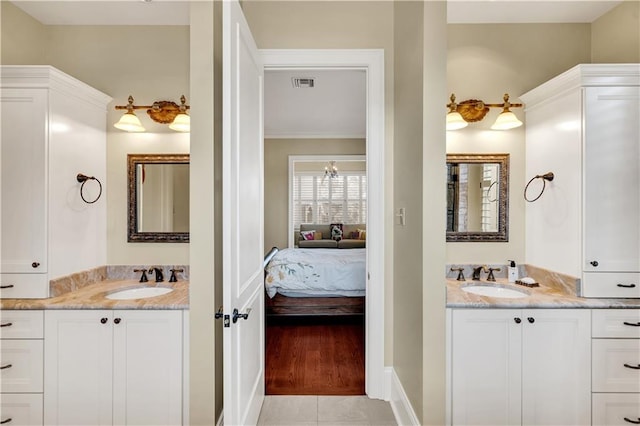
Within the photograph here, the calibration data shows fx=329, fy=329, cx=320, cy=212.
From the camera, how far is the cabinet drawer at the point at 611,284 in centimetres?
195

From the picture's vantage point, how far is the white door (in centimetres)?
147

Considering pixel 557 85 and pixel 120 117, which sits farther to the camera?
pixel 120 117

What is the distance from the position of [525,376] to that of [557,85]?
1.78 meters

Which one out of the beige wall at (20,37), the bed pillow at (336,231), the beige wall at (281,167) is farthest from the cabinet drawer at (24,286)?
the bed pillow at (336,231)

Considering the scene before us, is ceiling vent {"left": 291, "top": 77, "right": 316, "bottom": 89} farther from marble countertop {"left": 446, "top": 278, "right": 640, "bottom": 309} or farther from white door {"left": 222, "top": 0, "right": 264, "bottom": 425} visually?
marble countertop {"left": 446, "top": 278, "right": 640, "bottom": 309}

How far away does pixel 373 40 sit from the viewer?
2338 millimetres

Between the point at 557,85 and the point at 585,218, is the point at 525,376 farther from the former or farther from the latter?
the point at 557,85

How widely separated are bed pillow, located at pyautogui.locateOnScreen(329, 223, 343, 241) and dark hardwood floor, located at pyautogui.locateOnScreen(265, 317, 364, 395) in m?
3.39

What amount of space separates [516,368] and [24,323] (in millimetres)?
2765

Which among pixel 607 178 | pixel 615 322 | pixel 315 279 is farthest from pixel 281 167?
pixel 615 322

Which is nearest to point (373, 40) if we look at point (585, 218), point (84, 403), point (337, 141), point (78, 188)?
point (585, 218)

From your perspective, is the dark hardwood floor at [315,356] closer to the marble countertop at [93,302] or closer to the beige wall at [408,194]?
the beige wall at [408,194]

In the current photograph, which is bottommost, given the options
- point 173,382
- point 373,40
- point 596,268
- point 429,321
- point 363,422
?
point 363,422

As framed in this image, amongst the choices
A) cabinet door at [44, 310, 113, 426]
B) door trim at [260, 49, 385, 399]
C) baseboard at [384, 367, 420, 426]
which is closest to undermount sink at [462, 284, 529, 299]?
door trim at [260, 49, 385, 399]
